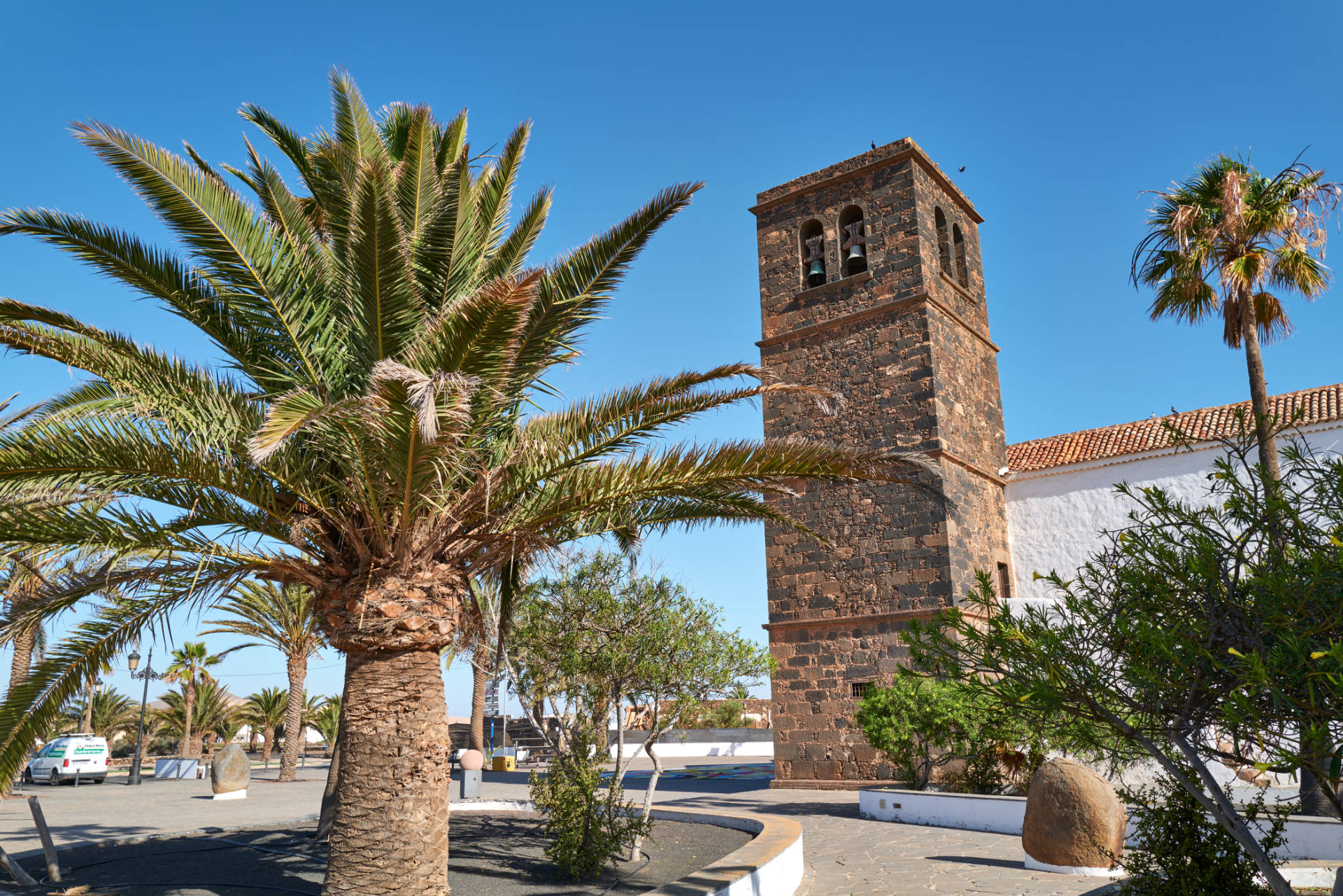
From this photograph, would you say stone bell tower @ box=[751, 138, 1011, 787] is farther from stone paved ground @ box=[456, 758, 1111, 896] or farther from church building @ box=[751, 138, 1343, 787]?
stone paved ground @ box=[456, 758, 1111, 896]

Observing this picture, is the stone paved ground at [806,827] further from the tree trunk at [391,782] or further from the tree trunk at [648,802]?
the tree trunk at [391,782]

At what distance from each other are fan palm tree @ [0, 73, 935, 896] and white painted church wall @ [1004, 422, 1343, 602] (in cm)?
1365

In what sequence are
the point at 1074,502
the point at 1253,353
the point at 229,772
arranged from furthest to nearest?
1. the point at 1074,502
2. the point at 229,772
3. the point at 1253,353

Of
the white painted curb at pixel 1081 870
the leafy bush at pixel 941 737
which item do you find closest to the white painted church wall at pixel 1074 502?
the leafy bush at pixel 941 737

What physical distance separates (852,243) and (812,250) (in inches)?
45.8

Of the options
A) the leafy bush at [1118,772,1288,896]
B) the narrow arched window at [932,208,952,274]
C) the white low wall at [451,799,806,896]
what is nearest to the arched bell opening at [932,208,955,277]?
the narrow arched window at [932,208,952,274]

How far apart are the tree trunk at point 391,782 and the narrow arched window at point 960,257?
1764cm

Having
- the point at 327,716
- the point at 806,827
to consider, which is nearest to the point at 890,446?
the point at 806,827

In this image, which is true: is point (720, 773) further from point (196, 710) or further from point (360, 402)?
point (196, 710)

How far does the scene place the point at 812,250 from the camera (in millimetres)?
20703

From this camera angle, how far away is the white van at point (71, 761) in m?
26.3

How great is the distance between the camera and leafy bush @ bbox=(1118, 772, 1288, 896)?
5234 mm

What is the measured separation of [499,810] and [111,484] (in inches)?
368

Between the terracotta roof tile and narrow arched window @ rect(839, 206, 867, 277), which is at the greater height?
narrow arched window @ rect(839, 206, 867, 277)
